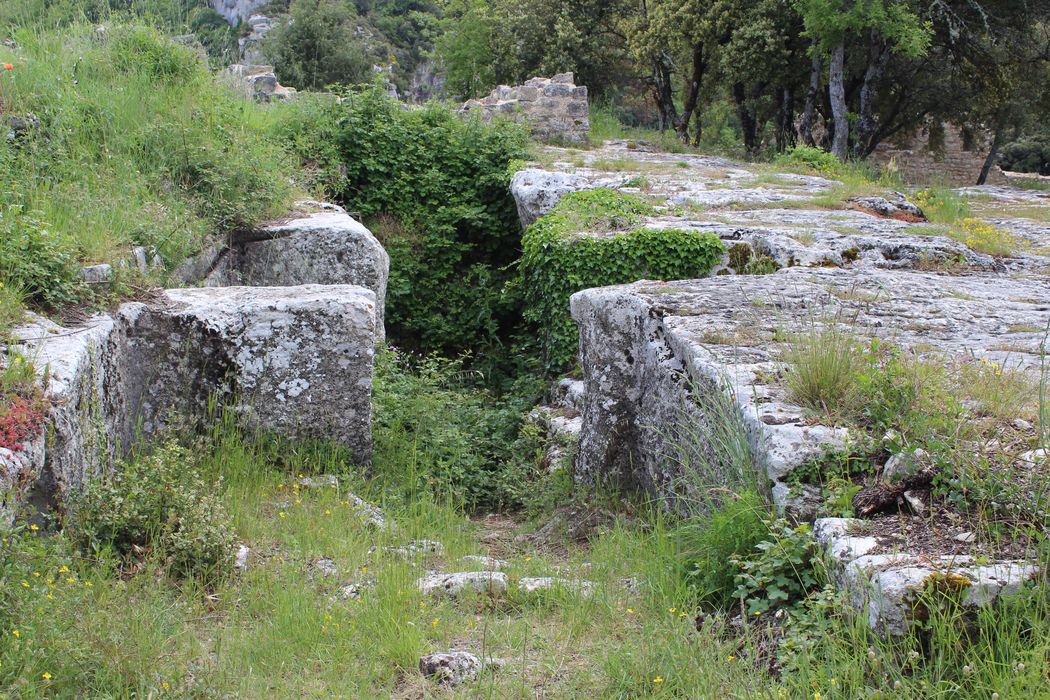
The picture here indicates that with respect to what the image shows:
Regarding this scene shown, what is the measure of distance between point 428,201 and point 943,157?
21.0 metres

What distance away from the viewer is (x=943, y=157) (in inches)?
1023

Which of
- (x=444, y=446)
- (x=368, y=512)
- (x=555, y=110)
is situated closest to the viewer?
(x=368, y=512)

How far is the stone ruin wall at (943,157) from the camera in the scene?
2517cm

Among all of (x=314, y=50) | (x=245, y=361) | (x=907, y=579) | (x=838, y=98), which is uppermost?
(x=314, y=50)

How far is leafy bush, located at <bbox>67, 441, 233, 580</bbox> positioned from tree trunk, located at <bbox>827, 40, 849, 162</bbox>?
15335mm

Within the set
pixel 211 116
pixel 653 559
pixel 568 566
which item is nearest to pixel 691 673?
pixel 653 559

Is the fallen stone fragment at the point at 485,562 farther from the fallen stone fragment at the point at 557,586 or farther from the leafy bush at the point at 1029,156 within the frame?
the leafy bush at the point at 1029,156

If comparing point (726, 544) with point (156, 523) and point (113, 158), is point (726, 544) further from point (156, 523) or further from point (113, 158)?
point (113, 158)

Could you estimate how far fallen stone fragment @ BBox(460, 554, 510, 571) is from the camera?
12.3 ft

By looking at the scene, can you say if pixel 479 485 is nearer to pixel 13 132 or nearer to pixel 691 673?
pixel 691 673

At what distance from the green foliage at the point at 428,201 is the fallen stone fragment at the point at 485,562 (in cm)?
603

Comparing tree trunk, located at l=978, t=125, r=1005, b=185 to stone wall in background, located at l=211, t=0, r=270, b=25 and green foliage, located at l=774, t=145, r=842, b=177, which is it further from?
stone wall in background, located at l=211, t=0, r=270, b=25

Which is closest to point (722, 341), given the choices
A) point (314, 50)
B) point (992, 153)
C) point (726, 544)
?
point (726, 544)

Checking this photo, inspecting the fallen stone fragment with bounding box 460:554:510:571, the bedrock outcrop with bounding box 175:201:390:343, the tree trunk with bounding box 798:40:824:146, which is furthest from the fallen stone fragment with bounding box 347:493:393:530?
the tree trunk with bounding box 798:40:824:146
